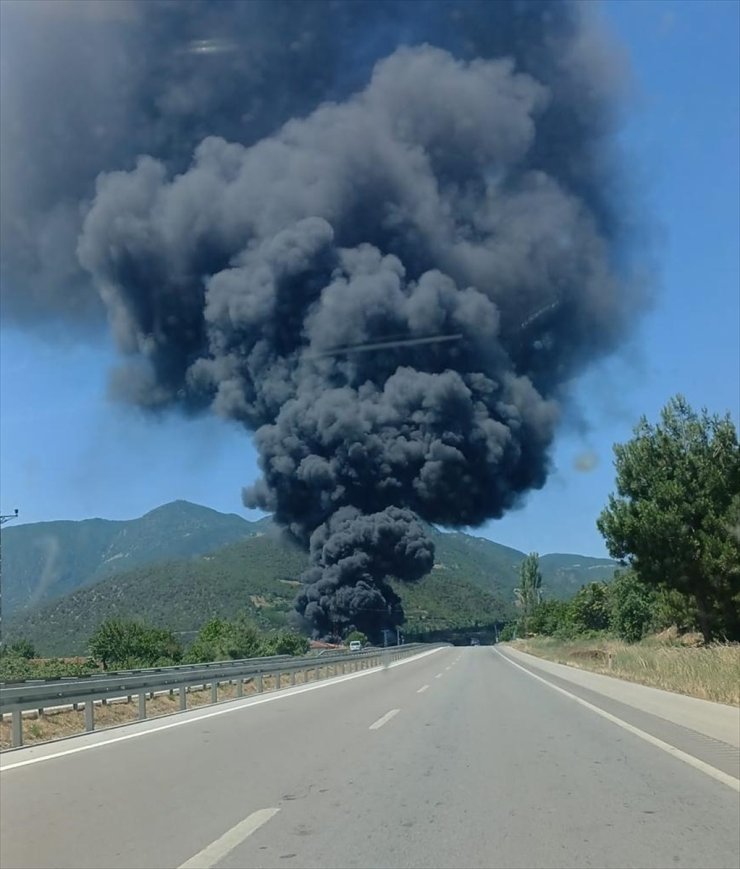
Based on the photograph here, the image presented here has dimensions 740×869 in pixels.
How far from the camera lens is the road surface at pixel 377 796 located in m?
5.93

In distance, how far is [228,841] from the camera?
6.20 meters

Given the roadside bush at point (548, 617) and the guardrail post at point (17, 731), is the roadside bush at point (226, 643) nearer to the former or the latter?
the guardrail post at point (17, 731)

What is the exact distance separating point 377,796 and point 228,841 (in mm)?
1910

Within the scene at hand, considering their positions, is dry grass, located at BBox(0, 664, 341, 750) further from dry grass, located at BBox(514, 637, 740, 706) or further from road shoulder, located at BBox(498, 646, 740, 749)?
dry grass, located at BBox(514, 637, 740, 706)

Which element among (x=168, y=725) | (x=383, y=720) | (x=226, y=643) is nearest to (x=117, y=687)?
(x=168, y=725)

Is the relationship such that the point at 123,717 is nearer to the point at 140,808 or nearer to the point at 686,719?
the point at 686,719

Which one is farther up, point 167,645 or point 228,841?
point 167,645

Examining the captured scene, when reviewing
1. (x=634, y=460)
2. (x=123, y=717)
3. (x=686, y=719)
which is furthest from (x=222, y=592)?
(x=686, y=719)

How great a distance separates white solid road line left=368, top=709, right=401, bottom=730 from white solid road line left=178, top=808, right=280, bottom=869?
6.37m

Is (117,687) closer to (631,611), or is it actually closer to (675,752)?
(675,752)

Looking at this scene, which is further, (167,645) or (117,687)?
(167,645)

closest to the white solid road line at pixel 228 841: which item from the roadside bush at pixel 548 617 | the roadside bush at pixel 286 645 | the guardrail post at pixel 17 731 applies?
the guardrail post at pixel 17 731

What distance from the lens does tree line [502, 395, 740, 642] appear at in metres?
32.2

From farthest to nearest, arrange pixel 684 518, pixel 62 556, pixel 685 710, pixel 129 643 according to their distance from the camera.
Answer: pixel 62 556 < pixel 129 643 < pixel 684 518 < pixel 685 710
